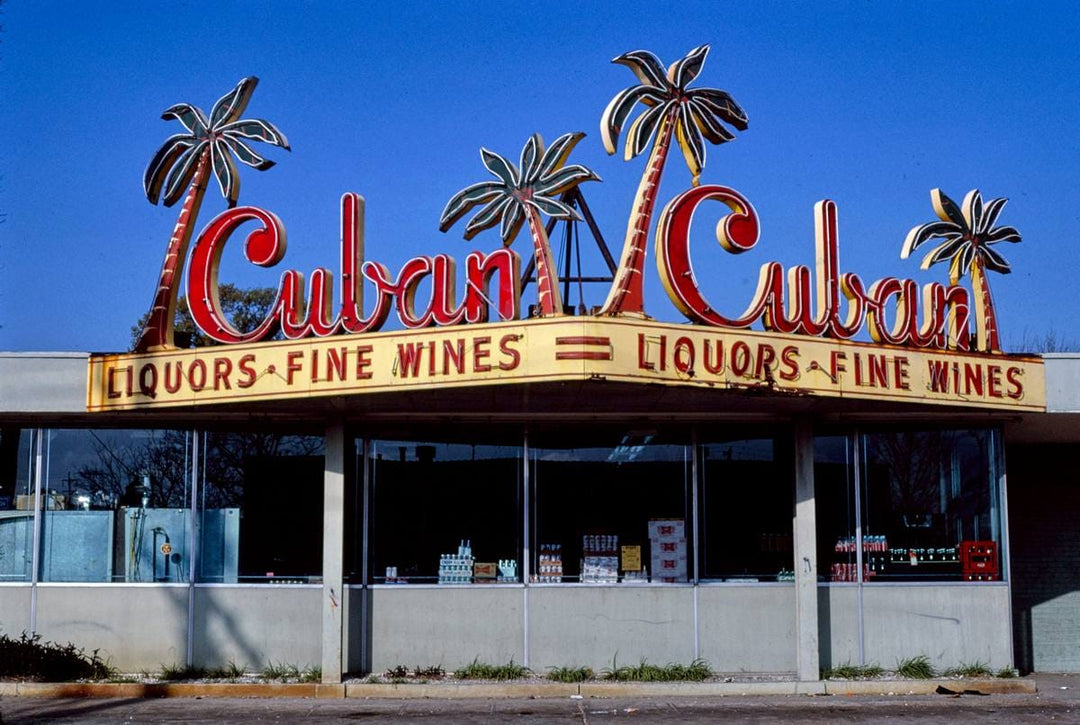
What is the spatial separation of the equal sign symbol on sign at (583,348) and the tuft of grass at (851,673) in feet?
20.9

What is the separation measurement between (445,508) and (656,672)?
12.6 ft

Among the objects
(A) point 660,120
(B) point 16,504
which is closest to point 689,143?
(A) point 660,120

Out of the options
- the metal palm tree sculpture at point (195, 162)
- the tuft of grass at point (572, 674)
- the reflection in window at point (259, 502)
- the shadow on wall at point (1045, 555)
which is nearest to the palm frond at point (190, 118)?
the metal palm tree sculpture at point (195, 162)

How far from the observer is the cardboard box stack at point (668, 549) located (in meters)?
19.4

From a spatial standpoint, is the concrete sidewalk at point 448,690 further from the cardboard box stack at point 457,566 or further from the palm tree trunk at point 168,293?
the palm tree trunk at point 168,293

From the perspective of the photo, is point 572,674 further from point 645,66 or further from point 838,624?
point 645,66

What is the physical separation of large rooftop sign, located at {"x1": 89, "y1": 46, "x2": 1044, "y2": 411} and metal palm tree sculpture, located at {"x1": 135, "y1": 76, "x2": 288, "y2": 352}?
0.09 ft

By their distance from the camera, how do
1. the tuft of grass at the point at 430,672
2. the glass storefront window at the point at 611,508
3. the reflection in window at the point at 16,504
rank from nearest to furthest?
1. the tuft of grass at the point at 430,672
2. the glass storefront window at the point at 611,508
3. the reflection in window at the point at 16,504

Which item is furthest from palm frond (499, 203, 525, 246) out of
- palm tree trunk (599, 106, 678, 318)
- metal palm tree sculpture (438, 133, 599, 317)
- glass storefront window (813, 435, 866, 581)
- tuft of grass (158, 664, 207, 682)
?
tuft of grass (158, 664, 207, 682)

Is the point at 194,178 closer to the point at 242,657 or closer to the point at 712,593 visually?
the point at 242,657

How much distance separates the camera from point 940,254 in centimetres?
1938

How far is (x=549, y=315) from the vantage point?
16.0m

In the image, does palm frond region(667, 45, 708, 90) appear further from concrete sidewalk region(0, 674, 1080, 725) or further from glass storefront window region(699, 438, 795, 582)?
concrete sidewalk region(0, 674, 1080, 725)

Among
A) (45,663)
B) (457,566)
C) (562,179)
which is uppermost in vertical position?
(562,179)
